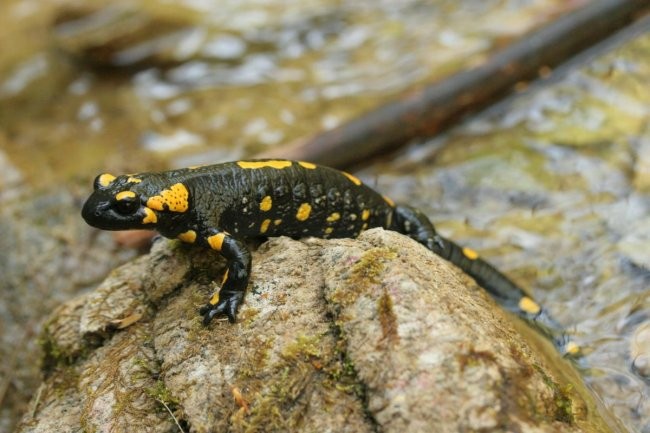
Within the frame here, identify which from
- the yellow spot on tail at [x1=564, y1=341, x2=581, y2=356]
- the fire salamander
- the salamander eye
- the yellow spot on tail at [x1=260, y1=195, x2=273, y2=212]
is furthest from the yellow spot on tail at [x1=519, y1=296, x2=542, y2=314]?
the salamander eye

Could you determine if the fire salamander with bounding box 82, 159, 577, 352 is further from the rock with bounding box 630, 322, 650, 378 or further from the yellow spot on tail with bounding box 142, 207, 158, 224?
the rock with bounding box 630, 322, 650, 378

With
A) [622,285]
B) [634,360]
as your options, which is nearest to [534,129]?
[622,285]

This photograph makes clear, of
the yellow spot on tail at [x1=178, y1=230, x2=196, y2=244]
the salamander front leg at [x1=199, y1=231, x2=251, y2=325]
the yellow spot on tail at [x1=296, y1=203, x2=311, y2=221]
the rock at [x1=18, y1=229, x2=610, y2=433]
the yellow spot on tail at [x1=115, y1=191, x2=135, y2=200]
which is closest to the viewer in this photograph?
the rock at [x1=18, y1=229, x2=610, y2=433]

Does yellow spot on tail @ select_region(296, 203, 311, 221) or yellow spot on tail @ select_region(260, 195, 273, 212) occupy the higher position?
yellow spot on tail @ select_region(260, 195, 273, 212)

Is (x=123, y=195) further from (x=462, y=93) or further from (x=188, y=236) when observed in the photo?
(x=462, y=93)

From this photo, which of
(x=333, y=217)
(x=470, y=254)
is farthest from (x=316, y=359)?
(x=470, y=254)

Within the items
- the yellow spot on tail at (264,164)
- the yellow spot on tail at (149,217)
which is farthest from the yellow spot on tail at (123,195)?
the yellow spot on tail at (264,164)

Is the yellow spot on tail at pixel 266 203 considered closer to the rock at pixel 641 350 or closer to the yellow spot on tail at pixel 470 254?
the yellow spot on tail at pixel 470 254
